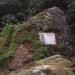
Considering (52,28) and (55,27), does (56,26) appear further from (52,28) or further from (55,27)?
(52,28)

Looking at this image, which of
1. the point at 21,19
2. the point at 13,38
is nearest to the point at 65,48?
the point at 13,38

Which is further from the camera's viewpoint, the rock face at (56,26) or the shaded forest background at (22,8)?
the shaded forest background at (22,8)

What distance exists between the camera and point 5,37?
397 inches

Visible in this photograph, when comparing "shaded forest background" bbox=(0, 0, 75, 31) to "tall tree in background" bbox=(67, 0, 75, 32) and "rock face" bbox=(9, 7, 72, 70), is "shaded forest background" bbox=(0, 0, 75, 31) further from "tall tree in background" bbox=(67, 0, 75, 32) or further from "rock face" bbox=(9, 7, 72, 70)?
"rock face" bbox=(9, 7, 72, 70)

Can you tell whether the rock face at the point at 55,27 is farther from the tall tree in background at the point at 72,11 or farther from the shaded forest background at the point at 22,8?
the shaded forest background at the point at 22,8

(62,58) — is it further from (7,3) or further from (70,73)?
(7,3)

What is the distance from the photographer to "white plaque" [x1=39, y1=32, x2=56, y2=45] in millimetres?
9352

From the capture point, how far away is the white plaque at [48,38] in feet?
30.7

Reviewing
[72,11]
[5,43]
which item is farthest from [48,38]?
[72,11]

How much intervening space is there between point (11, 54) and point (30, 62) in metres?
0.72

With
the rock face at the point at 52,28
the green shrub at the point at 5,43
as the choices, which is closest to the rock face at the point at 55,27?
the rock face at the point at 52,28

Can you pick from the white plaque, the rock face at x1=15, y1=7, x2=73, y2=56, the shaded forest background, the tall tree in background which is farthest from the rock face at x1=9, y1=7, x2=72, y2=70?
the shaded forest background

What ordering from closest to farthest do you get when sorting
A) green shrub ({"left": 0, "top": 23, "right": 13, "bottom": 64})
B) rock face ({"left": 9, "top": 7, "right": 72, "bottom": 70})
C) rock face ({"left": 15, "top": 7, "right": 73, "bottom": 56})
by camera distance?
green shrub ({"left": 0, "top": 23, "right": 13, "bottom": 64}) → rock face ({"left": 9, "top": 7, "right": 72, "bottom": 70}) → rock face ({"left": 15, "top": 7, "right": 73, "bottom": 56})

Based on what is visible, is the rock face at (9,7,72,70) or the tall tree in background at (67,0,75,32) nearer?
the rock face at (9,7,72,70)
